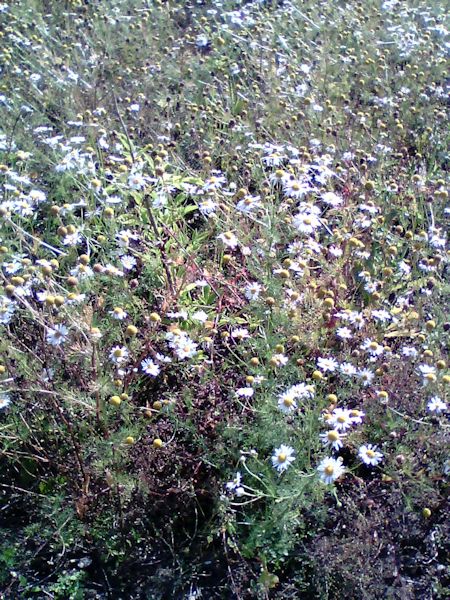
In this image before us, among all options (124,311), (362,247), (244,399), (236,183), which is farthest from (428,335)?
(236,183)

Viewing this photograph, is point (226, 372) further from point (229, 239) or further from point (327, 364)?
point (229, 239)

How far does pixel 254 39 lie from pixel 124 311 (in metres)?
3.20

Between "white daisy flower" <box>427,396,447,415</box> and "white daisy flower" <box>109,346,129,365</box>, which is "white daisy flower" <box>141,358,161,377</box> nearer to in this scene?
"white daisy flower" <box>109,346,129,365</box>

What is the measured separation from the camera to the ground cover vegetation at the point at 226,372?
2639 mm

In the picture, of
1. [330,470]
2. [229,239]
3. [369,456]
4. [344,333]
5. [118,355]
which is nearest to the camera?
[330,470]

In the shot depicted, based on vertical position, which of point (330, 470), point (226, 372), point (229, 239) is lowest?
point (226, 372)

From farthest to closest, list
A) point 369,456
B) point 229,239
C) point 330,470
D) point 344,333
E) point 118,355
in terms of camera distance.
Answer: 1. point 229,239
2. point 344,333
3. point 118,355
4. point 369,456
5. point 330,470

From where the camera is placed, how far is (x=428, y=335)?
312cm

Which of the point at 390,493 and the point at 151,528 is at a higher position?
the point at 390,493

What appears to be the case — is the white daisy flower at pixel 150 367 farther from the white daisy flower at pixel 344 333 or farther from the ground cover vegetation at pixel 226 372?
the white daisy flower at pixel 344 333

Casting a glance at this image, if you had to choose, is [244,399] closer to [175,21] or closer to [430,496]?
[430,496]

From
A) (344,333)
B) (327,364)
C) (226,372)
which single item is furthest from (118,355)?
(344,333)

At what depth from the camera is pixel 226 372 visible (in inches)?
120

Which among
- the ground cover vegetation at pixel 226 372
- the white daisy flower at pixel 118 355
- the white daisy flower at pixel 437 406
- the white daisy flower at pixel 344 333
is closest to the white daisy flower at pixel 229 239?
the ground cover vegetation at pixel 226 372
